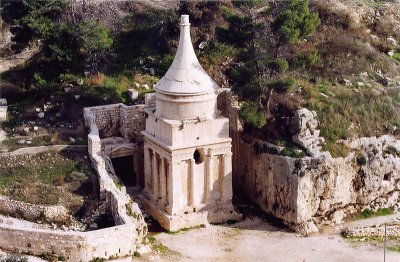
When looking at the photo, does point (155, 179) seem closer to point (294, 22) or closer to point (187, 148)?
point (187, 148)

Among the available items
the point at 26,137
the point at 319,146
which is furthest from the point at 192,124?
the point at 26,137

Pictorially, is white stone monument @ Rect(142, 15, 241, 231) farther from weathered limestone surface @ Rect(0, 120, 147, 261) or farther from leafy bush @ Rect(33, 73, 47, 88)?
leafy bush @ Rect(33, 73, 47, 88)

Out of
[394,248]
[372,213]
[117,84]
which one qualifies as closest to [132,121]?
[117,84]

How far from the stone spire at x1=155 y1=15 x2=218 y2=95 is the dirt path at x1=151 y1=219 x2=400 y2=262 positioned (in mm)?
5334

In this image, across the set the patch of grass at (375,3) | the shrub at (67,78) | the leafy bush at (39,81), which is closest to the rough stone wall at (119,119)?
the shrub at (67,78)

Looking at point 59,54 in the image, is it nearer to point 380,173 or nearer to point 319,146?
point 319,146

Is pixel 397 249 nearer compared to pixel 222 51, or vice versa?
pixel 397 249

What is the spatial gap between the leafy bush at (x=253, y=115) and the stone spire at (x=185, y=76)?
5.84ft

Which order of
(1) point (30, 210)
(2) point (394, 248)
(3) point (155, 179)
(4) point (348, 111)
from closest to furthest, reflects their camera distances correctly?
(1) point (30, 210), (2) point (394, 248), (3) point (155, 179), (4) point (348, 111)

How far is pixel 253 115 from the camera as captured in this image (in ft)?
96.7

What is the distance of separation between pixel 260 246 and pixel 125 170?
776cm

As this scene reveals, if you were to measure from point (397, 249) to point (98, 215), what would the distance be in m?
10.7

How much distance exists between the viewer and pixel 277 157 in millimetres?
28953

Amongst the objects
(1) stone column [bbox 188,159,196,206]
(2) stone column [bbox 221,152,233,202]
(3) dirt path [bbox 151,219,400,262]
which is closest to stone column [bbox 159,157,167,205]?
(1) stone column [bbox 188,159,196,206]
